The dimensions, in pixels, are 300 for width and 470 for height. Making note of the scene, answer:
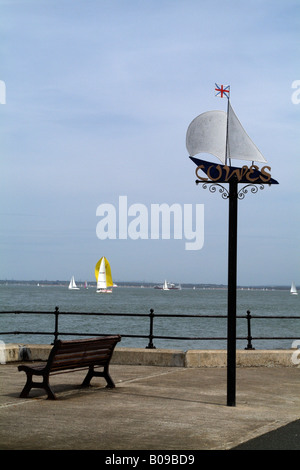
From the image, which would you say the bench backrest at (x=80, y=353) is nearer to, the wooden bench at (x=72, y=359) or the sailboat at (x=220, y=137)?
the wooden bench at (x=72, y=359)

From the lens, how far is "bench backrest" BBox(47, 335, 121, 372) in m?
9.76

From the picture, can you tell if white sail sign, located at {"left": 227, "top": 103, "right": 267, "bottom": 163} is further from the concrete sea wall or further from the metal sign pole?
the concrete sea wall

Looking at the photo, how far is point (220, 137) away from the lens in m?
10.6

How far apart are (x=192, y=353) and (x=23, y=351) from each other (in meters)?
3.64

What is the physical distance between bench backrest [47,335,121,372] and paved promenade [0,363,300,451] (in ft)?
1.62

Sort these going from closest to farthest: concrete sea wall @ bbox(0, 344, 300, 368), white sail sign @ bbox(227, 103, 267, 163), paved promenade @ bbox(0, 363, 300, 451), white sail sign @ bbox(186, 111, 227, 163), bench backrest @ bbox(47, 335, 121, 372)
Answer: paved promenade @ bbox(0, 363, 300, 451)
bench backrest @ bbox(47, 335, 121, 372)
white sail sign @ bbox(227, 103, 267, 163)
white sail sign @ bbox(186, 111, 227, 163)
concrete sea wall @ bbox(0, 344, 300, 368)

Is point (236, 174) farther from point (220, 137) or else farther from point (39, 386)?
point (39, 386)

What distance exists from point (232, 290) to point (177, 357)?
462 centimetres

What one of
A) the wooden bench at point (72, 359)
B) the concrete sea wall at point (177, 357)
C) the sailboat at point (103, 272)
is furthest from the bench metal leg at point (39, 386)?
the sailboat at point (103, 272)

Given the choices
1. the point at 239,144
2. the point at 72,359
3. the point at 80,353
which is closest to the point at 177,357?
the point at 80,353

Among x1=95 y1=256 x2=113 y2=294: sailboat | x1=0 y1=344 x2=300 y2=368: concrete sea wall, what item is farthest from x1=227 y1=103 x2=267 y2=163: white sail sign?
x1=95 y1=256 x2=113 y2=294: sailboat
